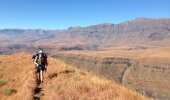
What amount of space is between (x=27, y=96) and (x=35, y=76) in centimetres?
520

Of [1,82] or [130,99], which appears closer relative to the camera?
[130,99]

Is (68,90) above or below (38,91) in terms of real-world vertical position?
above

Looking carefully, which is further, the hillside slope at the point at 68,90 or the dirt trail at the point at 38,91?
the dirt trail at the point at 38,91

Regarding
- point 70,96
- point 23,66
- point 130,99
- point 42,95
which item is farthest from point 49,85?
point 23,66

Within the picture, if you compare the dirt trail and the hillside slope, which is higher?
→ the hillside slope

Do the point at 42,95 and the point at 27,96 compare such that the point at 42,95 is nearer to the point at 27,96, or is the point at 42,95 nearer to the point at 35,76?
the point at 27,96

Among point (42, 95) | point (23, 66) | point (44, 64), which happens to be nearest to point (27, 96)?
point (42, 95)

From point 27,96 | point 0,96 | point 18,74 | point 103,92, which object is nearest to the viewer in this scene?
point 103,92

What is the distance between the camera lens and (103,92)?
1176 centimetres

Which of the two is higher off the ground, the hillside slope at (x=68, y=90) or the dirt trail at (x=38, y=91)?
the hillside slope at (x=68, y=90)

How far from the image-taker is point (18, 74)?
20.3 metres

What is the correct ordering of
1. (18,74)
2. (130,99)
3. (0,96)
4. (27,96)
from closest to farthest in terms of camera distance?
(130,99) → (27,96) → (0,96) → (18,74)

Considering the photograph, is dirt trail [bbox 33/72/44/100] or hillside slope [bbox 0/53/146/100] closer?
hillside slope [bbox 0/53/146/100]

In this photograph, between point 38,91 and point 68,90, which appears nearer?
point 68,90
